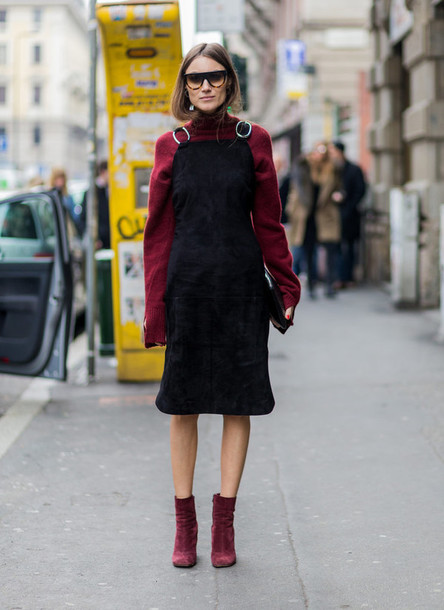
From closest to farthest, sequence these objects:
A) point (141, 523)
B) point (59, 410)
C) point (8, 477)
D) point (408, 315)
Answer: point (141, 523) → point (8, 477) → point (59, 410) → point (408, 315)

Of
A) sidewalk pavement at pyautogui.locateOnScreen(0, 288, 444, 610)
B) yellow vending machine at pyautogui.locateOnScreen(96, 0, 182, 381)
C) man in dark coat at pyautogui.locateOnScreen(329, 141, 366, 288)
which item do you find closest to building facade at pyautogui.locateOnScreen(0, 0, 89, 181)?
man in dark coat at pyautogui.locateOnScreen(329, 141, 366, 288)

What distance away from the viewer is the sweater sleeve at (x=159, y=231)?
3.91 m

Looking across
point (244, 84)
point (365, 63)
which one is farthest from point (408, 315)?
point (365, 63)

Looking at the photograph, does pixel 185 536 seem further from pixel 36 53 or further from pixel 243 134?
pixel 36 53

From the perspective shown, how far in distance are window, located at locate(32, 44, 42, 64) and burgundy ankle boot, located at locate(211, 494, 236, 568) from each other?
10379 centimetres

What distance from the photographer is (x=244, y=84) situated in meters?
10.8

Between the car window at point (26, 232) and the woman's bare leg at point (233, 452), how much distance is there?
16.0 feet

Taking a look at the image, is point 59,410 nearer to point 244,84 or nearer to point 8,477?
point 8,477

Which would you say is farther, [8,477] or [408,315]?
[408,315]

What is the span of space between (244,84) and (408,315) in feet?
9.89

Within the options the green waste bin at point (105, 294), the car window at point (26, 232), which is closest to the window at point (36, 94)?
the car window at point (26, 232)

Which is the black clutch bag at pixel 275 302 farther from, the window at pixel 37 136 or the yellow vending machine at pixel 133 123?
the window at pixel 37 136

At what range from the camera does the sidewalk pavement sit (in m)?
3.77

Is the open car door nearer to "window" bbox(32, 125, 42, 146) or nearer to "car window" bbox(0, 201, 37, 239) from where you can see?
"car window" bbox(0, 201, 37, 239)
